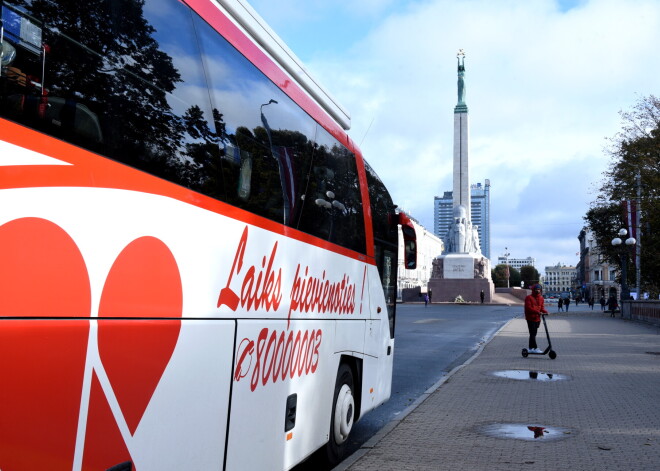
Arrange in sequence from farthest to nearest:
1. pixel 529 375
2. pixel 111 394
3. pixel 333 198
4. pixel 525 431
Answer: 1. pixel 529 375
2. pixel 525 431
3. pixel 333 198
4. pixel 111 394

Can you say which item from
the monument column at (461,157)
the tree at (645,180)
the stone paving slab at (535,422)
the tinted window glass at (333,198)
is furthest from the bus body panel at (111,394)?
the monument column at (461,157)

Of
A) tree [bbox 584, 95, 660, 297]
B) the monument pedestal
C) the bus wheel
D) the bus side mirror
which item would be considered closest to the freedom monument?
the monument pedestal

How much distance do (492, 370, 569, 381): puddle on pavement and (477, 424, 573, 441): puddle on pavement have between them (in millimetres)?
4482

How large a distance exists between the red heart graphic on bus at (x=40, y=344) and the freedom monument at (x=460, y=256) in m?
66.8

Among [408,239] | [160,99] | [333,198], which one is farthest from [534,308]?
[160,99]

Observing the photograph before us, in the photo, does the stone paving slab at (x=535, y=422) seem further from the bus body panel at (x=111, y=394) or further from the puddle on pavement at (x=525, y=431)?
the bus body panel at (x=111, y=394)

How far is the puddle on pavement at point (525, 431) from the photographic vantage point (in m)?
7.16

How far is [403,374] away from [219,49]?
10.4 metres

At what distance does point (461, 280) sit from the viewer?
69.5m

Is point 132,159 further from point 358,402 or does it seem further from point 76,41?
point 358,402

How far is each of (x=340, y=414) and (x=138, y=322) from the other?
3.66 m

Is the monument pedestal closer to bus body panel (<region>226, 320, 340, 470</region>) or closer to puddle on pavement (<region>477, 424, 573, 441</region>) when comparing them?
puddle on pavement (<region>477, 424, 573, 441</region>)

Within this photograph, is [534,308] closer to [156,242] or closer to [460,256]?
[156,242]

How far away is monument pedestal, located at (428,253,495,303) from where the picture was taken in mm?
69375
